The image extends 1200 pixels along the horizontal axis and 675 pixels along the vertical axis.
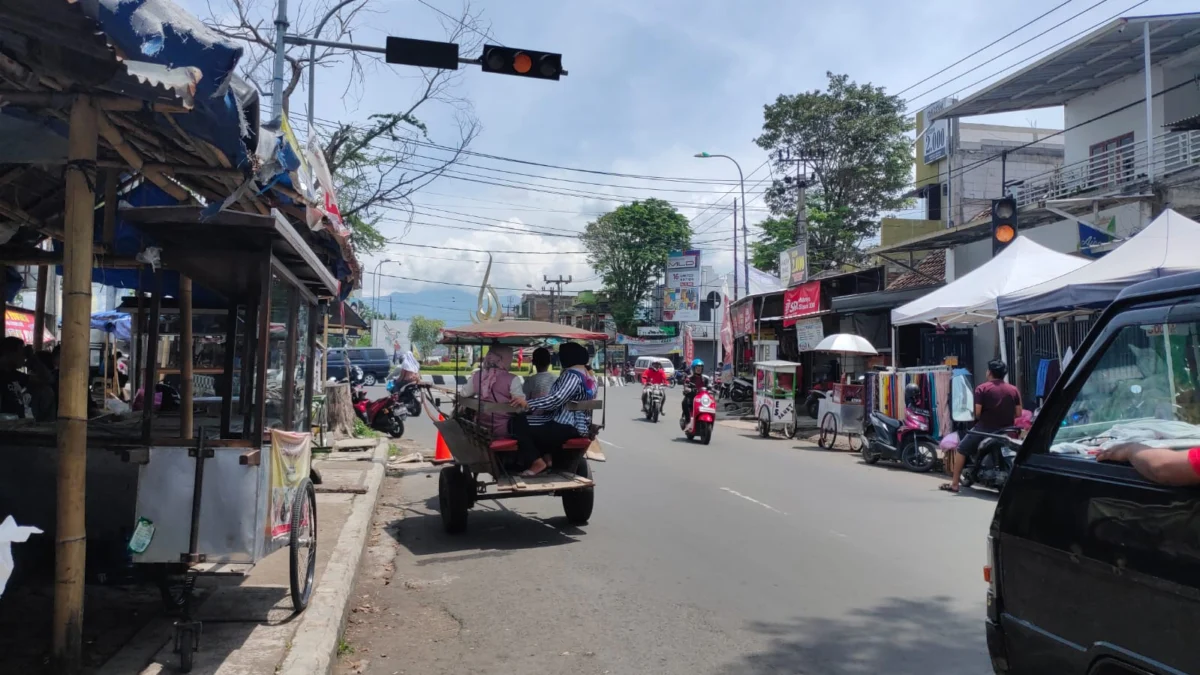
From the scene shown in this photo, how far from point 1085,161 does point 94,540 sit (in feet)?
69.3

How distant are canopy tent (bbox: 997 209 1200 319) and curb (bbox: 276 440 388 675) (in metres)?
8.78

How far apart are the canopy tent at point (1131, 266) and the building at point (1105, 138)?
16.6ft

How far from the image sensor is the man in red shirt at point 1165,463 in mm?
2363

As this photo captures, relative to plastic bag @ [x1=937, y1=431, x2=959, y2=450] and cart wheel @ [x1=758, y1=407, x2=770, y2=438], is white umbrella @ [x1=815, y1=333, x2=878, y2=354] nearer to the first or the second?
cart wheel @ [x1=758, y1=407, x2=770, y2=438]

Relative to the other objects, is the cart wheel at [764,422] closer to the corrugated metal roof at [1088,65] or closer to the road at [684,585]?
the road at [684,585]

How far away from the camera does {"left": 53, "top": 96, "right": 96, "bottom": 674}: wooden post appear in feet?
13.2

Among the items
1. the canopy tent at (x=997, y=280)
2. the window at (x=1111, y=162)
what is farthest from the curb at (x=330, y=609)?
the window at (x=1111, y=162)

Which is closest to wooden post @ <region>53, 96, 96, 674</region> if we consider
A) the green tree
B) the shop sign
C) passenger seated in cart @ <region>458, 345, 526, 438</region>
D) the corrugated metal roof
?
passenger seated in cart @ <region>458, 345, 526, 438</region>

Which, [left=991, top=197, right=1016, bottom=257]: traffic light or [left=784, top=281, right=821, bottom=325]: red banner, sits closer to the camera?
[left=991, top=197, right=1016, bottom=257]: traffic light

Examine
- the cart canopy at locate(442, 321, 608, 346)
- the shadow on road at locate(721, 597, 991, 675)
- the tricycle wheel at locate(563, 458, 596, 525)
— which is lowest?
the shadow on road at locate(721, 597, 991, 675)

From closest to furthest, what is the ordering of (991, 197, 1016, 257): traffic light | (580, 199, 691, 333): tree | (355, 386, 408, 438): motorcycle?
(991, 197, 1016, 257): traffic light, (355, 386, 408, 438): motorcycle, (580, 199, 691, 333): tree

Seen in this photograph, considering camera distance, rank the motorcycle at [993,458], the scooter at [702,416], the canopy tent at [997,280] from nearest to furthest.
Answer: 1. the motorcycle at [993,458]
2. the canopy tent at [997,280]
3. the scooter at [702,416]

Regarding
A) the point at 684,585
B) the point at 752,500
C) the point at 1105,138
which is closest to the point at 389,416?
the point at 752,500

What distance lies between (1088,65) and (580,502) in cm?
1815
